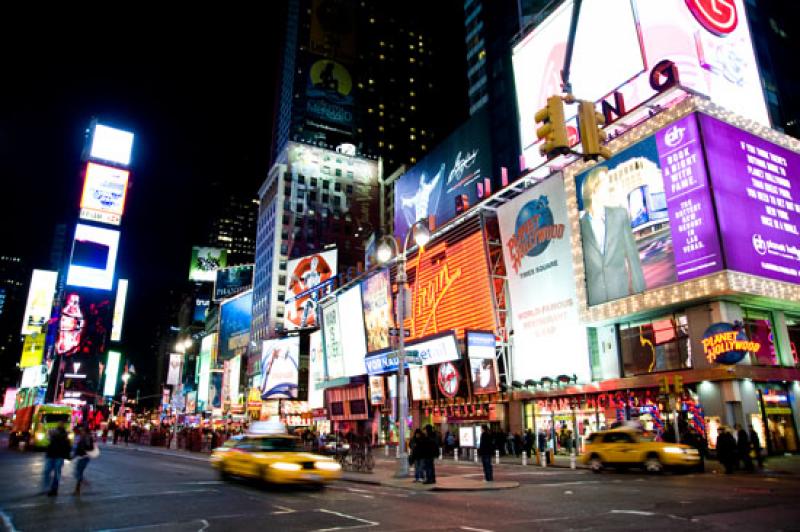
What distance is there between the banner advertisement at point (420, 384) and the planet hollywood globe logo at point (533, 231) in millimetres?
12874

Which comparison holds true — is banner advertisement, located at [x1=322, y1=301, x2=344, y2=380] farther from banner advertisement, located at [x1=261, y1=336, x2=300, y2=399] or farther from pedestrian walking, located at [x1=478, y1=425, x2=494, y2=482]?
pedestrian walking, located at [x1=478, y1=425, x2=494, y2=482]

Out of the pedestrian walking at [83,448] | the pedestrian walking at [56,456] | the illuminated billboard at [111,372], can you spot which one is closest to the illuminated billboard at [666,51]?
the pedestrian walking at [83,448]

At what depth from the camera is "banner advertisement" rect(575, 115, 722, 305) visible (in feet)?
89.1

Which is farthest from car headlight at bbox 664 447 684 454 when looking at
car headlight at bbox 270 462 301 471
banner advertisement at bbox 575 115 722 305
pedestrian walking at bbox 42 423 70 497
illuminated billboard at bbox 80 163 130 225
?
illuminated billboard at bbox 80 163 130 225

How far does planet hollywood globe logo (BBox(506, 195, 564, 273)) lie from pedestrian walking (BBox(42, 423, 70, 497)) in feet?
90.9

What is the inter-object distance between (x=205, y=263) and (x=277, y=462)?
156 meters

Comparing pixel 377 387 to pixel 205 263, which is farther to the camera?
pixel 205 263

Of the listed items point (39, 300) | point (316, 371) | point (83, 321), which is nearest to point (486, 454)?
point (316, 371)

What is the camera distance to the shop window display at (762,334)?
28.8 metres

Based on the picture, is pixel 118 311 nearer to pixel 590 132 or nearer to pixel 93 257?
pixel 93 257

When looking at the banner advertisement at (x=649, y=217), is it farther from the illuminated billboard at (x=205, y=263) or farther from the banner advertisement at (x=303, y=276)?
the illuminated billboard at (x=205, y=263)

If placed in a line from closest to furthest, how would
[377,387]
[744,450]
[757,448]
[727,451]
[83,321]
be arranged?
[727,451] → [744,450] → [757,448] → [377,387] → [83,321]

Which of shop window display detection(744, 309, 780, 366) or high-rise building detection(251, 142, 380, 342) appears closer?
shop window display detection(744, 309, 780, 366)

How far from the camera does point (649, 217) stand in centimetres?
2928
